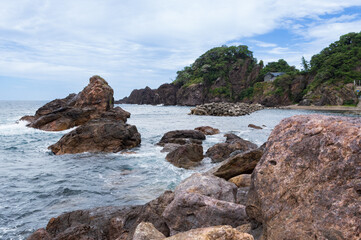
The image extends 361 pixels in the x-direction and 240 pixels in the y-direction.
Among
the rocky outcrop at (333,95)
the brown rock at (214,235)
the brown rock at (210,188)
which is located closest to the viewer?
the brown rock at (214,235)

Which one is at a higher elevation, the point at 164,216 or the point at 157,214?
the point at 164,216

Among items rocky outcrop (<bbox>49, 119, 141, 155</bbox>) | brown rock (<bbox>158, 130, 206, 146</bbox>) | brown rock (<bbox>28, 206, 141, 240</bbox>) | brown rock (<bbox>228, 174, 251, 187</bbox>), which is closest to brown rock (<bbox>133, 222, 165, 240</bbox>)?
brown rock (<bbox>28, 206, 141, 240</bbox>)

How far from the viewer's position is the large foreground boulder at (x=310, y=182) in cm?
309

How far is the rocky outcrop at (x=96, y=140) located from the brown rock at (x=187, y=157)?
518 cm

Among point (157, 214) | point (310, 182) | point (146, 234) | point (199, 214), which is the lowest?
point (157, 214)

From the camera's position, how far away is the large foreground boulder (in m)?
3.09

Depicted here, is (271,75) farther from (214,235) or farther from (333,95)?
(214,235)

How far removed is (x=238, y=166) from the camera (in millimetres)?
9352

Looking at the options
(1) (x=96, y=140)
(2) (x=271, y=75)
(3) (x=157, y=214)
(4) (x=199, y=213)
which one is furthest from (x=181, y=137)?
(2) (x=271, y=75)

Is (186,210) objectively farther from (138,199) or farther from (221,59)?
(221,59)

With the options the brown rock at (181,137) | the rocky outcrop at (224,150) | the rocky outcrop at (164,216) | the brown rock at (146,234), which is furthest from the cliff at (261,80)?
the brown rock at (146,234)

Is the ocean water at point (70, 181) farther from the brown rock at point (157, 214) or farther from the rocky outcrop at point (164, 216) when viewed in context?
the brown rock at point (157, 214)

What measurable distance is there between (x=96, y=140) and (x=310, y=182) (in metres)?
16.4

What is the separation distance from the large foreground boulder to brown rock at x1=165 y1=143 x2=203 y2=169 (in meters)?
9.72
